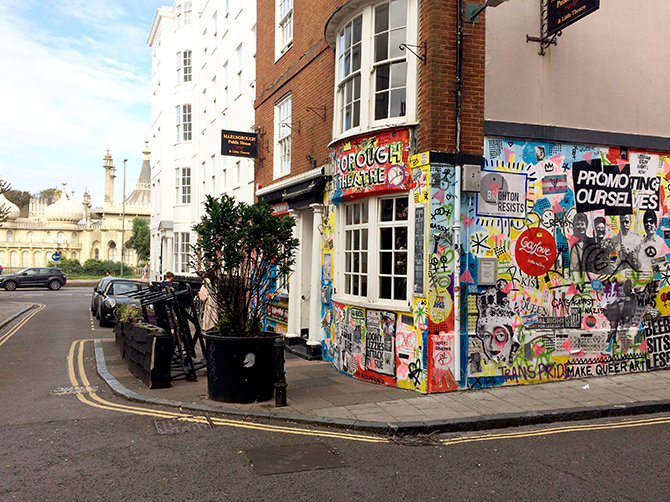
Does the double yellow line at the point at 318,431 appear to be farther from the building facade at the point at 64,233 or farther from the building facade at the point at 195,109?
the building facade at the point at 64,233

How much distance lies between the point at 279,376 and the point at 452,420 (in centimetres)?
234

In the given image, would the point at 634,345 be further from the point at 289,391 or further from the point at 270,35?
the point at 270,35

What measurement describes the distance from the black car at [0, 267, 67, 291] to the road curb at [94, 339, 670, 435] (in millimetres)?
36769

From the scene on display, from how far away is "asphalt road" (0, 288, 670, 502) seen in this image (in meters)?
4.71

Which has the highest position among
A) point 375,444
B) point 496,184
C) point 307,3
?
point 307,3

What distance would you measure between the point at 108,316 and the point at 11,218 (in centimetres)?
6512

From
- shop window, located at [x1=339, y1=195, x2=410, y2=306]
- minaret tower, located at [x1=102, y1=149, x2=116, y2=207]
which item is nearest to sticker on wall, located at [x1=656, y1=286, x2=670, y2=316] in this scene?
shop window, located at [x1=339, y1=195, x2=410, y2=306]

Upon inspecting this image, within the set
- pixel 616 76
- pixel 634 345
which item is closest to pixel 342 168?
pixel 616 76

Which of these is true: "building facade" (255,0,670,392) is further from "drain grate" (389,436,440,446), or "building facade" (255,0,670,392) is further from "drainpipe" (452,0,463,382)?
"drain grate" (389,436,440,446)

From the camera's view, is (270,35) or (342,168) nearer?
(342,168)

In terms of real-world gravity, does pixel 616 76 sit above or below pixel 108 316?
above

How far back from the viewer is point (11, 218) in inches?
2842

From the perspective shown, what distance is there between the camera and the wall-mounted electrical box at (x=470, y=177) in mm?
8281

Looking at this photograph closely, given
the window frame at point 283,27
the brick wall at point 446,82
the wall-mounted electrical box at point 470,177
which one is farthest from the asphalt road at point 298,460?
the window frame at point 283,27
